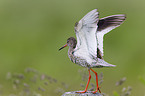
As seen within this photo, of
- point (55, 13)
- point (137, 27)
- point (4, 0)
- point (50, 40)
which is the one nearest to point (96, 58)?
point (50, 40)

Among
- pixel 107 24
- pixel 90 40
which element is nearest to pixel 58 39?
pixel 107 24

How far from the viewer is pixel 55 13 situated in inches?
539

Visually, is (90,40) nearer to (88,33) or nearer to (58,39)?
(88,33)

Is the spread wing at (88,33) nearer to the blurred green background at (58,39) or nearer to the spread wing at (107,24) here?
the spread wing at (107,24)

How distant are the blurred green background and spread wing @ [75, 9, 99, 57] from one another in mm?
4034

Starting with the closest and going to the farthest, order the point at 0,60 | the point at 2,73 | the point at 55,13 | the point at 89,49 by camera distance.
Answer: the point at 89,49, the point at 2,73, the point at 0,60, the point at 55,13

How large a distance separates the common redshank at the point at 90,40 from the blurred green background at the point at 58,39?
3617 mm

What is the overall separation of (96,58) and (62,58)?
21.5 feet

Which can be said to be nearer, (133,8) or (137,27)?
(137,27)

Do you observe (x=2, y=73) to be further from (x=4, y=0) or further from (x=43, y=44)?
(x=4, y=0)

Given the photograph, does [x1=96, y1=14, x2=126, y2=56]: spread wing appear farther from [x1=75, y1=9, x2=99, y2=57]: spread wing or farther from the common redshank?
[x1=75, y1=9, x2=99, y2=57]: spread wing

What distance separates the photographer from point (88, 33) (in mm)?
4504

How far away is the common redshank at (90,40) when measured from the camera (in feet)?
14.5

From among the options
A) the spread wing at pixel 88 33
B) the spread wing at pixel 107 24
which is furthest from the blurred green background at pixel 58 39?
the spread wing at pixel 88 33
